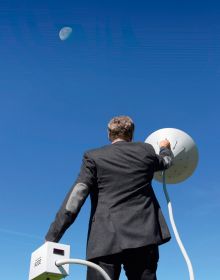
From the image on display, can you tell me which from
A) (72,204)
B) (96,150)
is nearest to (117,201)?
(72,204)

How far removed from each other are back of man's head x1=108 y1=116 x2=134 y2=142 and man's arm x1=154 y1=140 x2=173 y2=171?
0.34m

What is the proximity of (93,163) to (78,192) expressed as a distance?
312 mm

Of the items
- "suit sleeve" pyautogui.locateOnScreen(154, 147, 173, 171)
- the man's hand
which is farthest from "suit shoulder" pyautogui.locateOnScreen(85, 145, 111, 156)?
the man's hand

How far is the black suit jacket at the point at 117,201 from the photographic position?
3.51 m

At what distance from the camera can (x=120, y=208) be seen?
143 inches

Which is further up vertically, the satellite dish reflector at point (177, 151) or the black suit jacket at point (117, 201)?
the satellite dish reflector at point (177, 151)

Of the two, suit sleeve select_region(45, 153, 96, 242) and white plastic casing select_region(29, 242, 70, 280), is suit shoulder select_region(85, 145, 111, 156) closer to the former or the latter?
suit sleeve select_region(45, 153, 96, 242)

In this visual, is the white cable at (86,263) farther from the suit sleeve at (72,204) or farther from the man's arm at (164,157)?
the man's arm at (164,157)

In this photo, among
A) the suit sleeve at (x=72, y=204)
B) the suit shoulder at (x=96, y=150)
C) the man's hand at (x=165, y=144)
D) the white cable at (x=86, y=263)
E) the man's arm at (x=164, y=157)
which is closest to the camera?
the white cable at (x=86, y=263)

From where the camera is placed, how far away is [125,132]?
4051 mm

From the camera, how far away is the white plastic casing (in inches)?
133

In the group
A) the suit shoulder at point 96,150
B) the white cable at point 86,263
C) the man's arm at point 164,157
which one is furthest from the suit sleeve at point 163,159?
the white cable at point 86,263

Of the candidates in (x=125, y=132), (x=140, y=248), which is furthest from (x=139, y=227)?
(x=125, y=132)

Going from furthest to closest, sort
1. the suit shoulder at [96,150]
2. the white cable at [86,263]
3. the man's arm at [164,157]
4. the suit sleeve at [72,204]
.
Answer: the man's arm at [164,157]
the suit shoulder at [96,150]
the suit sleeve at [72,204]
the white cable at [86,263]
